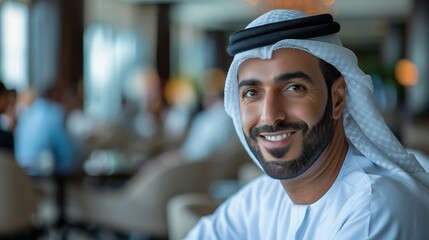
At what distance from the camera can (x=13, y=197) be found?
4.82 m

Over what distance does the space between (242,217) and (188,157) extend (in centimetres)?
542

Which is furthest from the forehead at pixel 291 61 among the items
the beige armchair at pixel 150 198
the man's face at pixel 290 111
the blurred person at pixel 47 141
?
the blurred person at pixel 47 141

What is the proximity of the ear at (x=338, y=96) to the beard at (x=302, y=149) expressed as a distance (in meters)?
0.04

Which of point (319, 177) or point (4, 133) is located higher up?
point (319, 177)

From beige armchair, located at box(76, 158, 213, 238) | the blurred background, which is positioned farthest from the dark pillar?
beige armchair, located at box(76, 158, 213, 238)

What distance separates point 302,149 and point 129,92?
46.2 feet

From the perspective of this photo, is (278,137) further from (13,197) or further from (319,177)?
(13,197)

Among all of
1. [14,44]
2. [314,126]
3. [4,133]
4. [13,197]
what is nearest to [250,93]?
[314,126]

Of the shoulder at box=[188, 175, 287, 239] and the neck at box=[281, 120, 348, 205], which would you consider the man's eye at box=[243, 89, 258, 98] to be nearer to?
the neck at box=[281, 120, 348, 205]

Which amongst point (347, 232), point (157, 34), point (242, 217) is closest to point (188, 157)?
point (242, 217)

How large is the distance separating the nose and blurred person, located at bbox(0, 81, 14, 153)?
12.0ft

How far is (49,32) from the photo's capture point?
10.7 meters

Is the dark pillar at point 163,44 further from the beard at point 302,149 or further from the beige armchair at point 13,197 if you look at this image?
the beard at point 302,149

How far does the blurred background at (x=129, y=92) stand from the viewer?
5.65 meters
